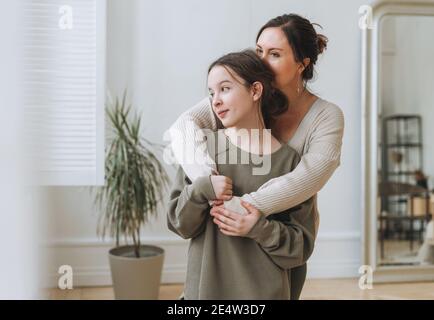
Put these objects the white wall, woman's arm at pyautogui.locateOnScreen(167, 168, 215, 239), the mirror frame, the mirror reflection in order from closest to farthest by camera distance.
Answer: woman's arm at pyautogui.locateOnScreen(167, 168, 215, 239)
the white wall
the mirror frame
the mirror reflection

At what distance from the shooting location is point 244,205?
3.10ft

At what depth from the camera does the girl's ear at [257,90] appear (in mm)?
963

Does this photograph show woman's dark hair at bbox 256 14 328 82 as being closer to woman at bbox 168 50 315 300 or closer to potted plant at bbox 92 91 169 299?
woman at bbox 168 50 315 300

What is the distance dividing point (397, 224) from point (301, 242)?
899mm

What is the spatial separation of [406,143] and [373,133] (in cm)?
22

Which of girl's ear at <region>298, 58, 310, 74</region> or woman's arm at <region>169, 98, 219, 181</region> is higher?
girl's ear at <region>298, 58, 310, 74</region>

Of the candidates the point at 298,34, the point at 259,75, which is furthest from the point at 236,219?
the point at 298,34

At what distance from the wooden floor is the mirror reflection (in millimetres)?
166

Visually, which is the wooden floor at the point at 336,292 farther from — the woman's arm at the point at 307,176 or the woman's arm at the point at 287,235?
the woman's arm at the point at 307,176

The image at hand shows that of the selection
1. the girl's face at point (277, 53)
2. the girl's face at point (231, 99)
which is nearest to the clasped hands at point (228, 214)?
the girl's face at point (231, 99)

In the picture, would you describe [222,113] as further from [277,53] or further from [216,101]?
[277,53]

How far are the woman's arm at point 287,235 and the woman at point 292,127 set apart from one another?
1.2 inches

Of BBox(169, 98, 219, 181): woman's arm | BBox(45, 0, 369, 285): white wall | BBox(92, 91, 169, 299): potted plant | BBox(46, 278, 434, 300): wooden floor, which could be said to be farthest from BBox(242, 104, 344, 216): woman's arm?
BBox(92, 91, 169, 299): potted plant

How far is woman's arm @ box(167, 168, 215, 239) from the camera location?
0.93 meters
